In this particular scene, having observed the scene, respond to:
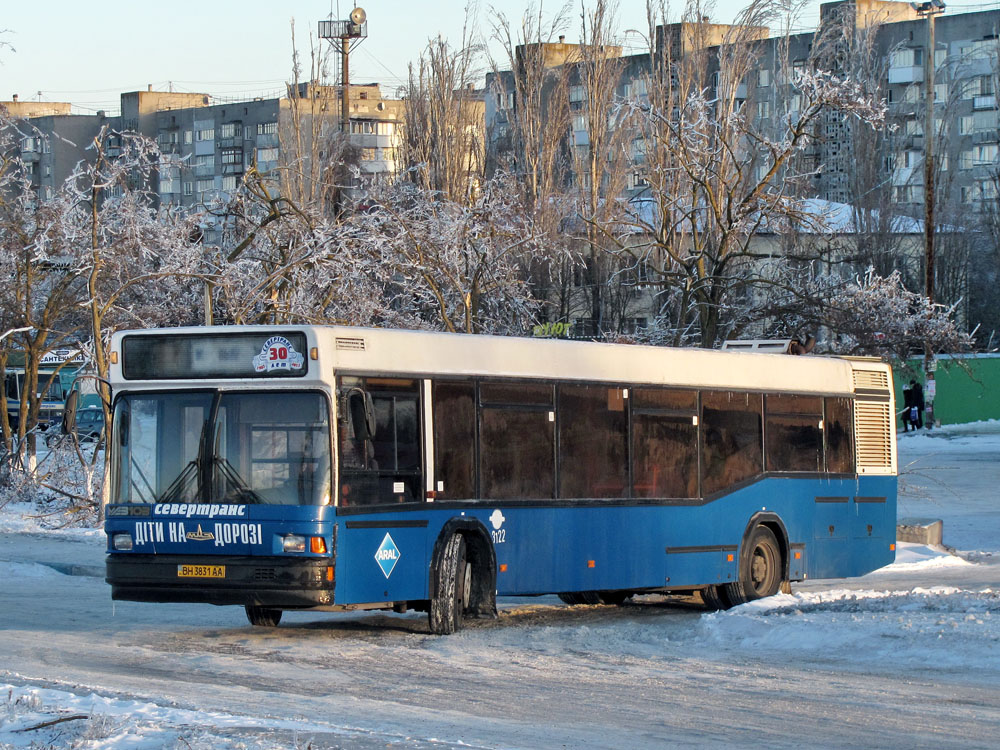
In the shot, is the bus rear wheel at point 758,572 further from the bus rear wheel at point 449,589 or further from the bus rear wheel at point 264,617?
the bus rear wheel at point 264,617

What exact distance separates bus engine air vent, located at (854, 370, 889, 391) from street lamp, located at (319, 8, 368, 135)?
4226 cm

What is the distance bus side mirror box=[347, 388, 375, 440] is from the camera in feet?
36.5

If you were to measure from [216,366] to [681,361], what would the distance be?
5.14 meters

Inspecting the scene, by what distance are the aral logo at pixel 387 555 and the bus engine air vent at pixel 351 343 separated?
1.48 m

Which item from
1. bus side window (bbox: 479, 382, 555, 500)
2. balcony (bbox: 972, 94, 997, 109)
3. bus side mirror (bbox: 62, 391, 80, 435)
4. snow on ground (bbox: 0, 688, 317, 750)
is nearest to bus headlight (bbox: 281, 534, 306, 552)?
bus side window (bbox: 479, 382, 555, 500)

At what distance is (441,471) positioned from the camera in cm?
1210

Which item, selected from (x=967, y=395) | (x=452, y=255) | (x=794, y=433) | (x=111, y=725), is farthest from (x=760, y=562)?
(x=967, y=395)

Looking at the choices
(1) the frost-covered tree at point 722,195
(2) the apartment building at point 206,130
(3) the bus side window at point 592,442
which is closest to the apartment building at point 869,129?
(1) the frost-covered tree at point 722,195

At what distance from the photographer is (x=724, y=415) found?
49.6 ft

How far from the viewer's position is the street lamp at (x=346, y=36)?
61.3 m

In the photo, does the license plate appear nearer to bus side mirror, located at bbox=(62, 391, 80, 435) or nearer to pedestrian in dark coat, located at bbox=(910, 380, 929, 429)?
bus side mirror, located at bbox=(62, 391, 80, 435)

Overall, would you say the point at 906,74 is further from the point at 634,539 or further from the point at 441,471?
the point at 441,471

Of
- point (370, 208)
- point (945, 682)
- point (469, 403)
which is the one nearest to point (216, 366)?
point (469, 403)

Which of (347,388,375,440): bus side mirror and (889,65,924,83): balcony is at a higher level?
(889,65,924,83): balcony
